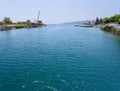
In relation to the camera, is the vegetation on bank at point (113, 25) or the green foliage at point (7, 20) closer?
the vegetation on bank at point (113, 25)

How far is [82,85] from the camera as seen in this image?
56.4ft

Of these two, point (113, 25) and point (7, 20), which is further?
point (7, 20)

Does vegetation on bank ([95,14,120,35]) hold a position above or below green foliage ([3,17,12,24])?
below

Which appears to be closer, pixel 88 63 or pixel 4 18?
pixel 88 63

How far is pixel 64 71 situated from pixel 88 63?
524 cm

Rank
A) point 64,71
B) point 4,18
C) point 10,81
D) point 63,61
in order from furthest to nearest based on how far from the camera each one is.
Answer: point 4,18 < point 63,61 < point 64,71 < point 10,81

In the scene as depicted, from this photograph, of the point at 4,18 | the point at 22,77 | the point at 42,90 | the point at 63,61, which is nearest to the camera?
the point at 42,90

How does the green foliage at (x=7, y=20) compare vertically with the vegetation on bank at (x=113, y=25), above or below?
above

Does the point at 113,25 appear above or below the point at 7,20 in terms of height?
below

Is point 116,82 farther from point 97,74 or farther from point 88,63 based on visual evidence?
point 88,63

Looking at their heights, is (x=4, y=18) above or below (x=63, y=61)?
above

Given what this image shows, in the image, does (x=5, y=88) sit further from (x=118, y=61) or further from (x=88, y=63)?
(x=118, y=61)

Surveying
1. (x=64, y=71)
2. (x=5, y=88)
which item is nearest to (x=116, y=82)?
(x=64, y=71)

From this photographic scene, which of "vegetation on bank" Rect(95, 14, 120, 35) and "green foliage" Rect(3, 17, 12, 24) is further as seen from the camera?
"green foliage" Rect(3, 17, 12, 24)
